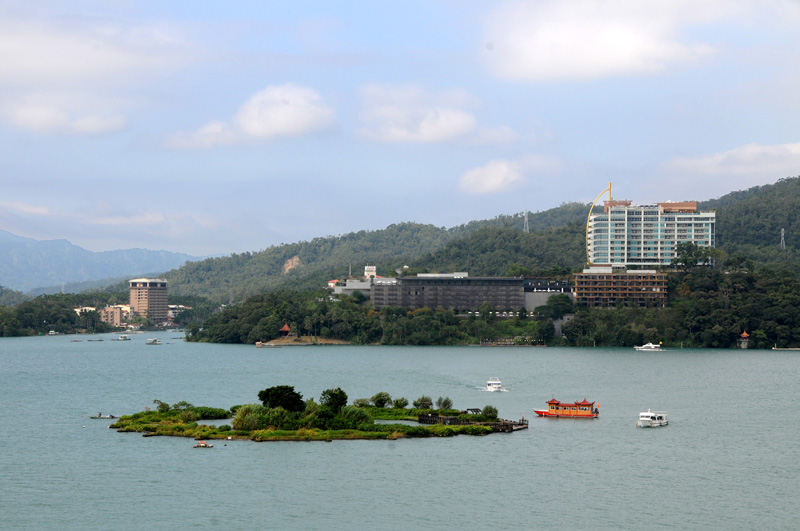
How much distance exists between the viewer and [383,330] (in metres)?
158

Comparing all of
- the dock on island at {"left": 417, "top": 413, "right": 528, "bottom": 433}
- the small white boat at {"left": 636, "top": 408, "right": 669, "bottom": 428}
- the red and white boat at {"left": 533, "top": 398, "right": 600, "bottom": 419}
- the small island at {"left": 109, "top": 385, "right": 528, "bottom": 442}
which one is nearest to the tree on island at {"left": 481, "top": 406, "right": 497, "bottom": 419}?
the small island at {"left": 109, "top": 385, "right": 528, "bottom": 442}

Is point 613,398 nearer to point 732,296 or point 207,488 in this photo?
point 207,488

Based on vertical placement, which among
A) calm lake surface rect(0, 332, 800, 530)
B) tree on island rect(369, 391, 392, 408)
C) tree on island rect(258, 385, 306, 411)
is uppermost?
tree on island rect(258, 385, 306, 411)

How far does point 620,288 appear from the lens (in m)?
155

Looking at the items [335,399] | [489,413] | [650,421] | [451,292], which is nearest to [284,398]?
[335,399]

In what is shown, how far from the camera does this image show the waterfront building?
502 ft

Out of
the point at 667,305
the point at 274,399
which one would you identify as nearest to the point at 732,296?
the point at 667,305

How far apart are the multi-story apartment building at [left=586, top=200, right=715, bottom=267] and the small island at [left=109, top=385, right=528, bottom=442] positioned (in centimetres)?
12579

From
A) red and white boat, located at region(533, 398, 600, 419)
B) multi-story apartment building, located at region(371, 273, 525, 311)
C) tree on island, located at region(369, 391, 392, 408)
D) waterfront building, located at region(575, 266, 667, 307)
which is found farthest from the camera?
multi-story apartment building, located at region(371, 273, 525, 311)

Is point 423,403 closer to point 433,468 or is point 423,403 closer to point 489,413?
point 489,413

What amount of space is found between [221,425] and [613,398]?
34.0 m

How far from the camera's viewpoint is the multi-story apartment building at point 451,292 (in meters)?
163

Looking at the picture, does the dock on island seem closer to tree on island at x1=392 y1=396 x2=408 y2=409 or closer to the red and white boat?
tree on island at x1=392 y1=396 x2=408 y2=409

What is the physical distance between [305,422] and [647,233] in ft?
451
